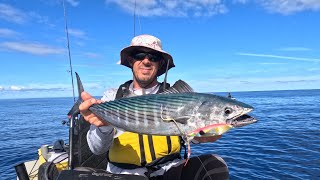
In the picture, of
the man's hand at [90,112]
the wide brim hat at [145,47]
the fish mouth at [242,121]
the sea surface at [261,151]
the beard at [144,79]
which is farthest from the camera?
the sea surface at [261,151]

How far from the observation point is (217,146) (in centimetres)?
1794

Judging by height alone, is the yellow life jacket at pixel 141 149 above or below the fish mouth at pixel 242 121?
below

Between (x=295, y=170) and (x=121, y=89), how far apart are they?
31.4ft

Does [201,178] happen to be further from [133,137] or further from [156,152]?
[133,137]

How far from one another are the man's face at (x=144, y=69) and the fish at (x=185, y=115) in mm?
1751

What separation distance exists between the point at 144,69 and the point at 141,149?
4.93 ft

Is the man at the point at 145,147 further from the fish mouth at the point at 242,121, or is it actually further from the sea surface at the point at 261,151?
the sea surface at the point at 261,151

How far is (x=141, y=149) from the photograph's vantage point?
5336mm

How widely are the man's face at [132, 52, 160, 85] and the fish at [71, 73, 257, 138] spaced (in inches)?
68.9

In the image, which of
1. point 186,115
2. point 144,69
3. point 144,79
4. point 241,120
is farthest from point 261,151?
point 186,115

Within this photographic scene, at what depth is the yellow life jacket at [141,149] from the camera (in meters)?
5.33

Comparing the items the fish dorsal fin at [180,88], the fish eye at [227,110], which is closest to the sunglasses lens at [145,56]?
the fish dorsal fin at [180,88]

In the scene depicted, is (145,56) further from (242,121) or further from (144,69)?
(242,121)

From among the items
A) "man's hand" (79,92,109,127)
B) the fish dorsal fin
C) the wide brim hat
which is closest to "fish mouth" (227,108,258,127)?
the fish dorsal fin
